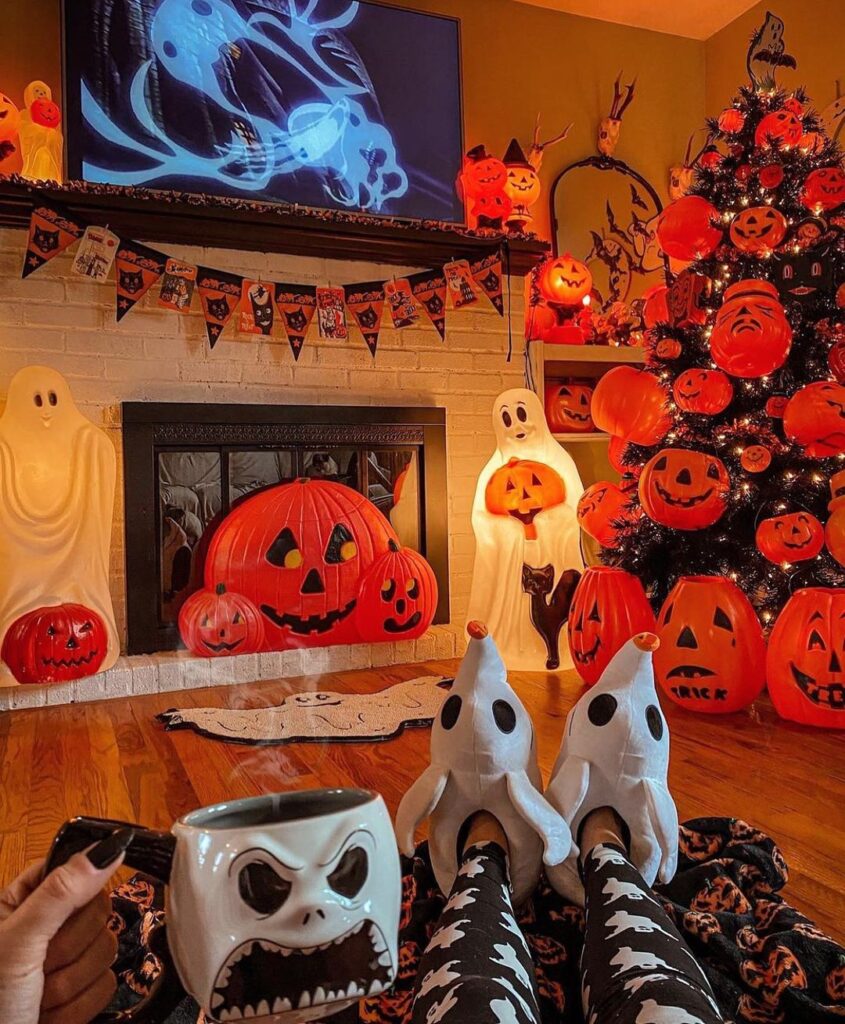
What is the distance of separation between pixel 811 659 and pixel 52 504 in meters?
2.11

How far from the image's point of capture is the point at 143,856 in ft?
1.28

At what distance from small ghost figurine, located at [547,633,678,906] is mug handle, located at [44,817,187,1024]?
0.63 metres

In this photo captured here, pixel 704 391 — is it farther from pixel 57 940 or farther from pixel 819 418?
pixel 57 940

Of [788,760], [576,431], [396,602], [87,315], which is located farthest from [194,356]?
[788,760]

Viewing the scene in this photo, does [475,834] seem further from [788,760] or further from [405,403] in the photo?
[405,403]

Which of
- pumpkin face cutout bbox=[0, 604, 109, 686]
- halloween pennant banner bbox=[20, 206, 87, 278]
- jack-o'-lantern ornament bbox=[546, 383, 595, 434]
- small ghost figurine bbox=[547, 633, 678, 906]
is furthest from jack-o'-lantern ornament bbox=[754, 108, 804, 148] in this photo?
pumpkin face cutout bbox=[0, 604, 109, 686]

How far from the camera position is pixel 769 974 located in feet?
2.84

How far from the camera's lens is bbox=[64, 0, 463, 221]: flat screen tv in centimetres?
261

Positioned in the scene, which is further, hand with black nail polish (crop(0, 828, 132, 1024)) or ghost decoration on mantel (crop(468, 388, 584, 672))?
ghost decoration on mantel (crop(468, 388, 584, 672))

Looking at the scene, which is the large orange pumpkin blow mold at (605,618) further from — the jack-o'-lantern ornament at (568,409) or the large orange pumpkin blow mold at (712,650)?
the jack-o'-lantern ornament at (568,409)

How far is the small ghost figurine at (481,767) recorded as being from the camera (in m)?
0.93

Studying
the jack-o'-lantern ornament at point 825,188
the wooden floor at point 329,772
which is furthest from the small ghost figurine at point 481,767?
the jack-o'-lantern ornament at point 825,188

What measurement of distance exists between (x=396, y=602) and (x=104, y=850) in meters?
2.28

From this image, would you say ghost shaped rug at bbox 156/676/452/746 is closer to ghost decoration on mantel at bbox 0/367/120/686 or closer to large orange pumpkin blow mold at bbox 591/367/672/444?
ghost decoration on mantel at bbox 0/367/120/686
